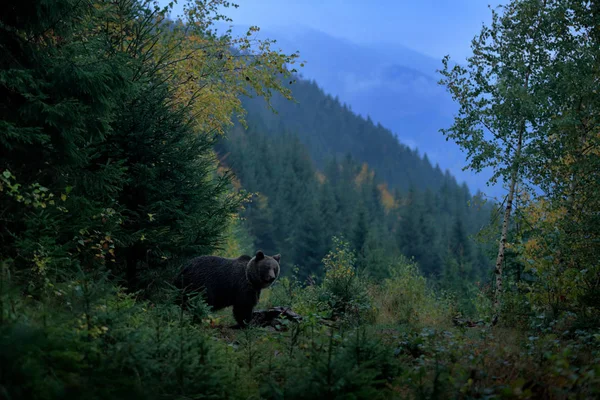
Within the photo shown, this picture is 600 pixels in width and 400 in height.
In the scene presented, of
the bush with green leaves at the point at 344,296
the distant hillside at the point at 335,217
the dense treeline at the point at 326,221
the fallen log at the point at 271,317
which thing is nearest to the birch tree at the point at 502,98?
the bush with green leaves at the point at 344,296

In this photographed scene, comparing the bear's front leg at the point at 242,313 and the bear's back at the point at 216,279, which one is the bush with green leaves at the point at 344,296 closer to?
the bear's front leg at the point at 242,313

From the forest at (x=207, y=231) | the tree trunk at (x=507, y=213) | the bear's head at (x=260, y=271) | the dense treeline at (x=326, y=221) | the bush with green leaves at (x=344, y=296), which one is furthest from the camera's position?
the dense treeline at (x=326, y=221)

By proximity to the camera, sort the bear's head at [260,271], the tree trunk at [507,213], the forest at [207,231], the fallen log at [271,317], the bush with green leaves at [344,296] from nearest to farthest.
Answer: the forest at [207,231]
the bear's head at [260,271]
the fallen log at [271,317]
the bush with green leaves at [344,296]
the tree trunk at [507,213]

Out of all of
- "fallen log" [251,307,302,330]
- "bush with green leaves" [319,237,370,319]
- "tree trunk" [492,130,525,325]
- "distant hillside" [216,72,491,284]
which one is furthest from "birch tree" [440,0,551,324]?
"distant hillside" [216,72,491,284]

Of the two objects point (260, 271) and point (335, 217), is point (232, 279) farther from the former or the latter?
point (335, 217)

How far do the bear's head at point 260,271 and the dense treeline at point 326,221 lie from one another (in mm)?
33360

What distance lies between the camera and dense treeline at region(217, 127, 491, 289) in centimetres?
5872

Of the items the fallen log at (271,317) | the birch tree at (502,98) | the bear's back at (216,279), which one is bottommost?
the fallen log at (271,317)

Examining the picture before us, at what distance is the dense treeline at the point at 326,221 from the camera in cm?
5872

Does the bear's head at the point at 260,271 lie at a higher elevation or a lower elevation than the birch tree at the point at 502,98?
lower

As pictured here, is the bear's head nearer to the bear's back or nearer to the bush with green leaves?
the bear's back

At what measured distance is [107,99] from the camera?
6887mm

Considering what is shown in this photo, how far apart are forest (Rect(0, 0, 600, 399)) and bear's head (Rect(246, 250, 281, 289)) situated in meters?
0.98

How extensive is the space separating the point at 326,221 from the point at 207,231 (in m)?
64.7
